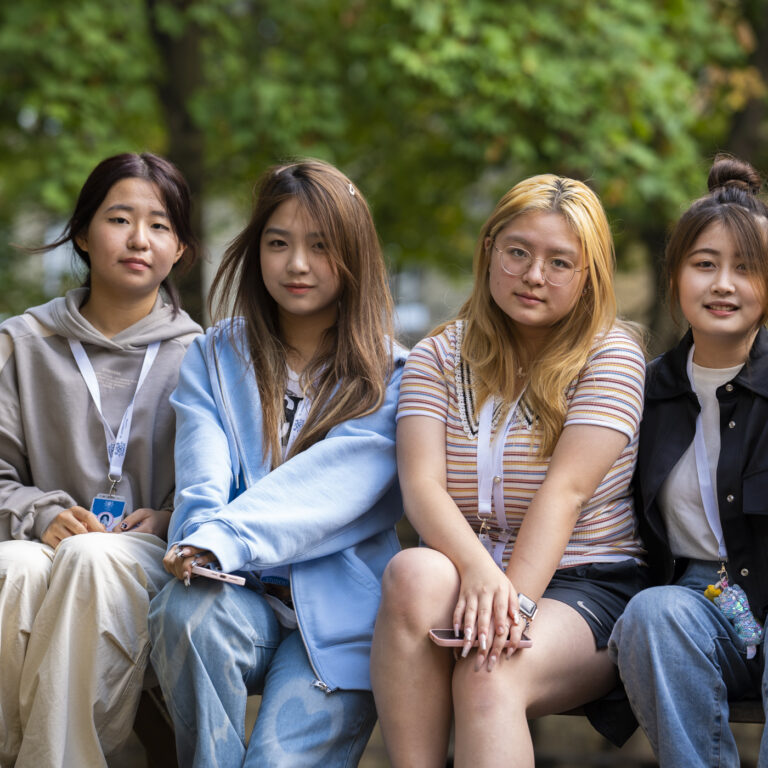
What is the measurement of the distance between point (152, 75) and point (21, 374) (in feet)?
14.4

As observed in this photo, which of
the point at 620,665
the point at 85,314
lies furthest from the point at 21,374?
the point at 620,665

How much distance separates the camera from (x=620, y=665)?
251cm

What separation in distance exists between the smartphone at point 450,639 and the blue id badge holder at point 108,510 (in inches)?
42.2

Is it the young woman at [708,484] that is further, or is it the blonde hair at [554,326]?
the blonde hair at [554,326]

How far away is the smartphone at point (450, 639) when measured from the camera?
94.3 inches

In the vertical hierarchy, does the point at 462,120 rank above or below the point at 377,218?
above

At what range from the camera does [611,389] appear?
2723 mm

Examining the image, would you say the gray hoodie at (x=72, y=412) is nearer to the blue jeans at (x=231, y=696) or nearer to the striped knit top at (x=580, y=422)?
the blue jeans at (x=231, y=696)

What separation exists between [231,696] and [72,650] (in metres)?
0.42

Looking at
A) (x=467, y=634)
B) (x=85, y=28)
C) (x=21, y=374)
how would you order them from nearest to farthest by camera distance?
(x=467, y=634)
(x=21, y=374)
(x=85, y=28)

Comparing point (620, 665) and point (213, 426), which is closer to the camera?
point (620, 665)

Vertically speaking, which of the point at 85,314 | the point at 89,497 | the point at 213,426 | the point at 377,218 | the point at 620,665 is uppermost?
the point at 377,218

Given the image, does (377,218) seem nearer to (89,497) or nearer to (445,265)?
(445,265)

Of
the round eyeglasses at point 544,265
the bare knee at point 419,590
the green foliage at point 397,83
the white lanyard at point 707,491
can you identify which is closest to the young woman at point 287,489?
the bare knee at point 419,590
